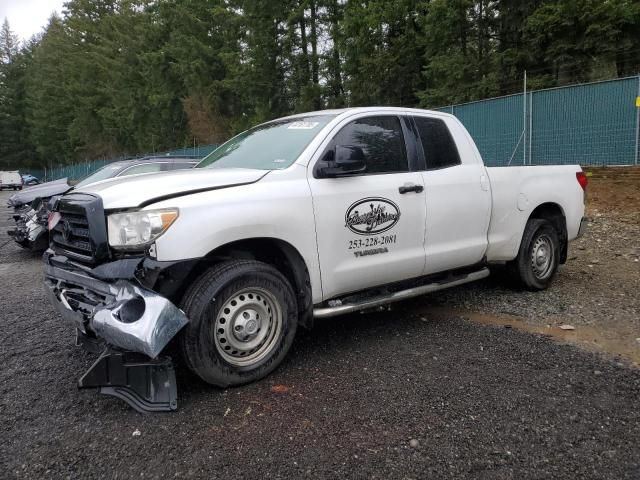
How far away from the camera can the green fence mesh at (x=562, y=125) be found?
39.3 ft

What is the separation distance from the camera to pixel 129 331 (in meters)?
2.81

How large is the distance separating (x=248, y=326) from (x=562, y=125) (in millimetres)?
12503

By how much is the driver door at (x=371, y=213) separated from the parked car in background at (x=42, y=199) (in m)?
5.06

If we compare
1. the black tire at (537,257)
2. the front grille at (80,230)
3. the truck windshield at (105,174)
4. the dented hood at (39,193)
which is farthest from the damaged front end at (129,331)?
the truck windshield at (105,174)

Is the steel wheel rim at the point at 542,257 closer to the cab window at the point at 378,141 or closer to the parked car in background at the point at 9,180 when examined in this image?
the cab window at the point at 378,141

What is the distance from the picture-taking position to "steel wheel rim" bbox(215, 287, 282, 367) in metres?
3.24

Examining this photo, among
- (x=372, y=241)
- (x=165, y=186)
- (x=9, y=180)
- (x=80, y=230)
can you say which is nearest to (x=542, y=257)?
(x=372, y=241)

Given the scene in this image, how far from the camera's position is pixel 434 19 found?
68.2 ft

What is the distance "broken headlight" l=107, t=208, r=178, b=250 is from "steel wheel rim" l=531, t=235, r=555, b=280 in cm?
398

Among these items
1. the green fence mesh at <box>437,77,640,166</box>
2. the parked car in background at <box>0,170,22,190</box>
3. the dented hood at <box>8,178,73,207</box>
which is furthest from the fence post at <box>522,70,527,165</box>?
the parked car in background at <box>0,170,22,190</box>

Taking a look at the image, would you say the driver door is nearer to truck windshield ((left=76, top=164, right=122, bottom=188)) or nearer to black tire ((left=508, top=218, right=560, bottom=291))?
black tire ((left=508, top=218, right=560, bottom=291))

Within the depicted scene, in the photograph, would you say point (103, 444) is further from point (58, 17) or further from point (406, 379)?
point (58, 17)

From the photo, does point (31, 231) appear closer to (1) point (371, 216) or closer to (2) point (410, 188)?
(1) point (371, 216)

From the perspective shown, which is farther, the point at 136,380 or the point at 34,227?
the point at 34,227
